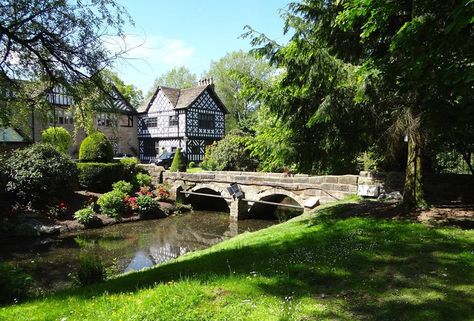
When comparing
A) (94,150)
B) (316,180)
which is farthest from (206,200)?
(316,180)

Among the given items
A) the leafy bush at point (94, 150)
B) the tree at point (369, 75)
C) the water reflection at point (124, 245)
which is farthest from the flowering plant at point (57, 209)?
the tree at point (369, 75)

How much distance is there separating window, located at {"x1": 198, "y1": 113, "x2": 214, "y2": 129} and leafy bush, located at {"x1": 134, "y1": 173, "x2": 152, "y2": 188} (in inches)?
617

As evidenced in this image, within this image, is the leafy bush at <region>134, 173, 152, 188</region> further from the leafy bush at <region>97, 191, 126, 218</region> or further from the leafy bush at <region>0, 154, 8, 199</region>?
the leafy bush at <region>0, 154, 8, 199</region>

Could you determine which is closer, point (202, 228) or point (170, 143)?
point (202, 228)

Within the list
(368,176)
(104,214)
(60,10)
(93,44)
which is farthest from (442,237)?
(104,214)

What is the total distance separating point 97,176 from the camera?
19.5 meters

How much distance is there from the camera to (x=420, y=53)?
5.65m

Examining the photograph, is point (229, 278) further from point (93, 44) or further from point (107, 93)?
point (93, 44)

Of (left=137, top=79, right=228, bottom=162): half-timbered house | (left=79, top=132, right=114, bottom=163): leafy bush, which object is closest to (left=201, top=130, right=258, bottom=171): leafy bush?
(left=79, top=132, right=114, bottom=163): leafy bush

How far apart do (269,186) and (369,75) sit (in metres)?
10.3

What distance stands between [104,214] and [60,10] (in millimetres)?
13034

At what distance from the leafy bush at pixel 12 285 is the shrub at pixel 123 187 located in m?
13.0

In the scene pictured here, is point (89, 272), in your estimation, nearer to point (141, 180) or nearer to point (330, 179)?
point (330, 179)

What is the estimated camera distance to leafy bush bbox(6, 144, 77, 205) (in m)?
14.9
